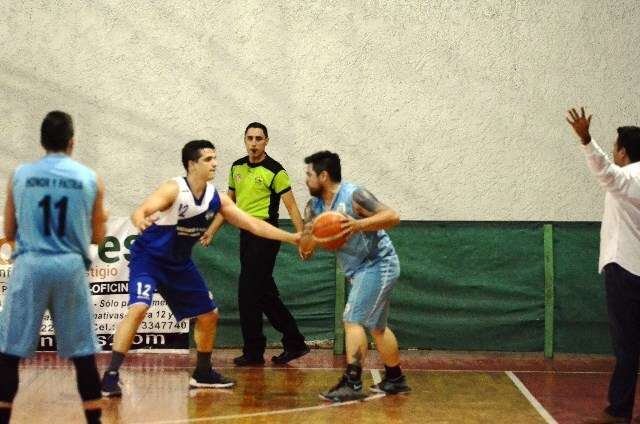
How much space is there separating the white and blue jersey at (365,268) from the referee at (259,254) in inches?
68.2

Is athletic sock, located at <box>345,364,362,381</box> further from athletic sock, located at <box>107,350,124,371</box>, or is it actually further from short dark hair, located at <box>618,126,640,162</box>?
short dark hair, located at <box>618,126,640,162</box>

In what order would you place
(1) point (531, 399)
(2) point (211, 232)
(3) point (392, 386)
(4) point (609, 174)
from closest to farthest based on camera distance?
1. (4) point (609, 174)
2. (1) point (531, 399)
3. (3) point (392, 386)
4. (2) point (211, 232)

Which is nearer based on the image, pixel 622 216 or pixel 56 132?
pixel 56 132

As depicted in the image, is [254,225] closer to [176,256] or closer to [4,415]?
[176,256]

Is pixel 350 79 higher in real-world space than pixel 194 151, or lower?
higher

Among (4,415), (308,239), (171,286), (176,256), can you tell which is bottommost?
(4,415)

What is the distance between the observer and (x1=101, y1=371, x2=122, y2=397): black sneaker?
8.80 m

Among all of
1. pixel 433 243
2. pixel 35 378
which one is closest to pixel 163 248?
pixel 35 378

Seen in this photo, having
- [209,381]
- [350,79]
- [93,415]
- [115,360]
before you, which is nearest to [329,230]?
[209,381]

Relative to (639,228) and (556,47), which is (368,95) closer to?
(556,47)

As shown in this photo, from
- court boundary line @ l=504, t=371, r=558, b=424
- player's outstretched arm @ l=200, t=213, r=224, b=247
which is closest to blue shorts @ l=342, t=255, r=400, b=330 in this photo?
court boundary line @ l=504, t=371, r=558, b=424

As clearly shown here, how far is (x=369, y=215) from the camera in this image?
336 inches

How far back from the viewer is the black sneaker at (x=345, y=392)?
8.70 m

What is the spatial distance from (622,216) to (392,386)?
7.94 feet
